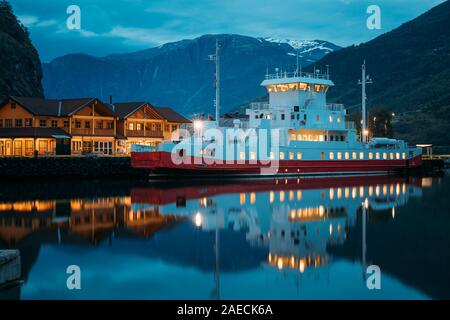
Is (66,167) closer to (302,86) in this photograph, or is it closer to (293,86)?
(293,86)

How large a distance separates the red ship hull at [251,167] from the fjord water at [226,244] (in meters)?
10.1

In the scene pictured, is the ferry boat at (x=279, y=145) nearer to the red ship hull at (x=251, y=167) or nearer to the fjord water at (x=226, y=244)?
the red ship hull at (x=251, y=167)

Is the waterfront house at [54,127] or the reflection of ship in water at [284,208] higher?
the waterfront house at [54,127]

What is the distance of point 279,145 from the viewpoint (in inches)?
1893

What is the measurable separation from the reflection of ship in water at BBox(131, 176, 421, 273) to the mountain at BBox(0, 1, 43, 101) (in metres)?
40.5

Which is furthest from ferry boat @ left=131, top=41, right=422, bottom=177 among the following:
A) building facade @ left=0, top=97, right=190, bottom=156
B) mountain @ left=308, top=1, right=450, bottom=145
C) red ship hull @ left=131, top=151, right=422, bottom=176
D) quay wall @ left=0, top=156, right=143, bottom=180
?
mountain @ left=308, top=1, right=450, bottom=145

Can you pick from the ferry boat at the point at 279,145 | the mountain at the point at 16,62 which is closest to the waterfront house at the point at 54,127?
the ferry boat at the point at 279,145

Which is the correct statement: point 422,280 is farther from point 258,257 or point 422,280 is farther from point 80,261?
point 80,261

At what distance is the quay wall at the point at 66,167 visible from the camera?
42.6 metres

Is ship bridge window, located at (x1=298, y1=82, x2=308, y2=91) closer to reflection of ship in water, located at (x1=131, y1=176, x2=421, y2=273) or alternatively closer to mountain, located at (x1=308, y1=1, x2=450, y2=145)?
reflection of ship in water, located at (x1=131, y1=176, x2=421, y2=273)

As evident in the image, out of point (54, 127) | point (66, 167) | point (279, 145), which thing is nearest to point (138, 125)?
point (54, 127)

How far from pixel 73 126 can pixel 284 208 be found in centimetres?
3122
